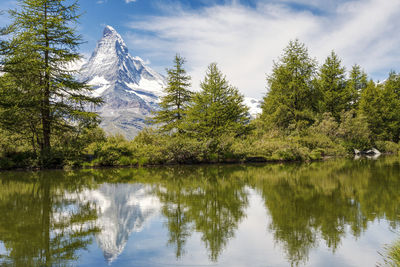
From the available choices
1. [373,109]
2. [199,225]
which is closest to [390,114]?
[373,109]

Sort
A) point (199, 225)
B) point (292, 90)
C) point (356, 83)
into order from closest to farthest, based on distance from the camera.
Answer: point (199, 225), point (292, 90), point (356, 83)

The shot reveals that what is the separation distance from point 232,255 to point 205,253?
0.51 meters

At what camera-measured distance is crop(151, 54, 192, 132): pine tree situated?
30.8 meters

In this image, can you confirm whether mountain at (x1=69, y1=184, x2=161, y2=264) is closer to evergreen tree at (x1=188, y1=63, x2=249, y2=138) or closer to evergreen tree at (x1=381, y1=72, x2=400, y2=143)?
evergreen tree at (x1=188, y1=63, x2=249, y2=138)

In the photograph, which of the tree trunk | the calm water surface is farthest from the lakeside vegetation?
the calm water surface

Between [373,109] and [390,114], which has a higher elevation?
[373,109]

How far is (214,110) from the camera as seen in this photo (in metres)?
30.1

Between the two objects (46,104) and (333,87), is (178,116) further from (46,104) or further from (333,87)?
(333,87)

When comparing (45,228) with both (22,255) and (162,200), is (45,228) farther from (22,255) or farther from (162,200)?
(162,200)

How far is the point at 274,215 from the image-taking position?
8.09 m

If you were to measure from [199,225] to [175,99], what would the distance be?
82.2ft

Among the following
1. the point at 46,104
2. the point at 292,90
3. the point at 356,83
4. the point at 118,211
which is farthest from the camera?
the point at 356,83

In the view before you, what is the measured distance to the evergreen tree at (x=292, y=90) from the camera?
36.1 m

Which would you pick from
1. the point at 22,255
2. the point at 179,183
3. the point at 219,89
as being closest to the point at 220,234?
the point at 22,255
